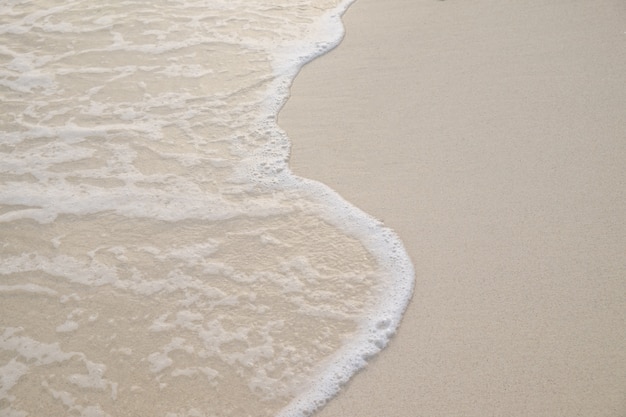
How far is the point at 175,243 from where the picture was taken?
293 centimetres

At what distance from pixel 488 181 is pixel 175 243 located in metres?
1.56

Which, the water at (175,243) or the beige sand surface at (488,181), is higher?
the beige sand surface at (488,181)

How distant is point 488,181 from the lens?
3.01 meters

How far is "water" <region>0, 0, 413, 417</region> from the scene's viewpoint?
2379 millimetres

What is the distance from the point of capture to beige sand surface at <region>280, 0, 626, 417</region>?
7.38 ft

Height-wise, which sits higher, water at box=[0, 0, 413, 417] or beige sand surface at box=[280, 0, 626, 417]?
beige sand surface at box=[280, 0, 626, 417]

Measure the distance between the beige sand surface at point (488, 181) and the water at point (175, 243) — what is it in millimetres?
175

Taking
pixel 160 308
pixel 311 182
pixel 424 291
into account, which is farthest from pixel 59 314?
pixel 424 291

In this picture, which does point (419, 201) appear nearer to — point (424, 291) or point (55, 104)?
point (424, 291)

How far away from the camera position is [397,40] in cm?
411

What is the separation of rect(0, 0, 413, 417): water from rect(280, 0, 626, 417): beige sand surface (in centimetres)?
17

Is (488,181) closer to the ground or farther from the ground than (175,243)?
farther from the ground

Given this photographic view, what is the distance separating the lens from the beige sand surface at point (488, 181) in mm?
2248

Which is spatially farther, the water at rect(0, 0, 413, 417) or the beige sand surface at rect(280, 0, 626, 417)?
the water at rect(0, 0, 413, 417)
